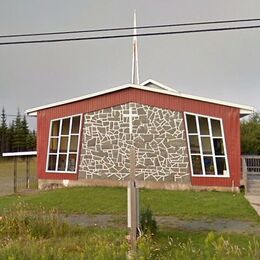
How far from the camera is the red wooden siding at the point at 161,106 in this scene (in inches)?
836

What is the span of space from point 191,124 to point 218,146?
172cm

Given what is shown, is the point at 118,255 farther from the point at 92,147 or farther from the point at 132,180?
the point at 92,147

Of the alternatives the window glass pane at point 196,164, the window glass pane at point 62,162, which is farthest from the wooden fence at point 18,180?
the window glass pane at point 196,164

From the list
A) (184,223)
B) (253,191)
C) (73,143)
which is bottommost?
(184,223)

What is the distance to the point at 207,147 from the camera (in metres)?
21.8

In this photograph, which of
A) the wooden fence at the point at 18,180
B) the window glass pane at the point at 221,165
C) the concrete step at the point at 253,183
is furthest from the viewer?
the wooden fence at the point at 18,180

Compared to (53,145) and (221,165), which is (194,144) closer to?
(221,165)

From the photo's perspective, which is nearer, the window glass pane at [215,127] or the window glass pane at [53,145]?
the window glass pane at [215,127]

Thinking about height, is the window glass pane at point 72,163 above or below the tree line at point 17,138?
below

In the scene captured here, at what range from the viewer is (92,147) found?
22984 mm

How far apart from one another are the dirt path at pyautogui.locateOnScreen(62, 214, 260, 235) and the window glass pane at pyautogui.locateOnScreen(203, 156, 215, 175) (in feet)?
26.7

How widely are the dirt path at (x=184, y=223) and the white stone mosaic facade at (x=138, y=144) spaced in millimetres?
8047

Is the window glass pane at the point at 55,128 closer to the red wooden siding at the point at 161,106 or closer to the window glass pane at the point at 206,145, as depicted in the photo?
the red wooden siding at the point at 161,106

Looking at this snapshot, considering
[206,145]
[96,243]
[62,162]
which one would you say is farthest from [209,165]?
[96,243]
